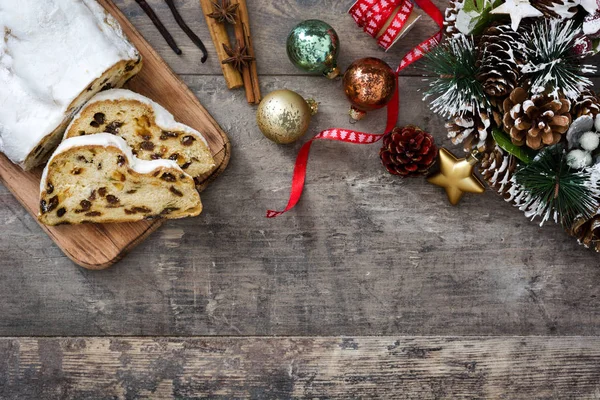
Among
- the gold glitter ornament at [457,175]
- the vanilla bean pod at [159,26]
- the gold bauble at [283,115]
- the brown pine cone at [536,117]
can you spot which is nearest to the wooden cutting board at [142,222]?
the vanilla bean pod at [159,26]

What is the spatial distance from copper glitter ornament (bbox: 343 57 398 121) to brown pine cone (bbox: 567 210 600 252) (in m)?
0.54

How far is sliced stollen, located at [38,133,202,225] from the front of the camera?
3.95ft

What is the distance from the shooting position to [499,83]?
114 cm

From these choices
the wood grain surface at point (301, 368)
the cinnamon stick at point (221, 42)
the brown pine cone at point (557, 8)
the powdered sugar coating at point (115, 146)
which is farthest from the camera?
the wood grain surface at point (301, 368)

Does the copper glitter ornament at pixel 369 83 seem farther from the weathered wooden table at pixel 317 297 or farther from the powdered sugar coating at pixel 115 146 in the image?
the powdered sugar coating at pixel 115 146

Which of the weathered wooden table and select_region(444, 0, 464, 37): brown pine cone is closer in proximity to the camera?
select_region(444, 0, 464, 37): brown pine cone

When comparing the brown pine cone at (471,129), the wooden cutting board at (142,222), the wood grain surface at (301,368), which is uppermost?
the brown pine cone at (471,129)

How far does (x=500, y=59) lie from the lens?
1138mm

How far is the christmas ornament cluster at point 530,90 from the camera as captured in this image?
112cm

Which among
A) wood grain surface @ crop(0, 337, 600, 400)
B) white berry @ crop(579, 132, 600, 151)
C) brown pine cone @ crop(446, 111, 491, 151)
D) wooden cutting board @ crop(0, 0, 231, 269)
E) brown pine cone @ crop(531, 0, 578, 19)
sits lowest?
wood grain surface @ crop(0, 337, 600, 400)

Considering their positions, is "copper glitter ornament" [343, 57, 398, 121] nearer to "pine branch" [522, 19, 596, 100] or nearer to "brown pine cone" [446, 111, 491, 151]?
"brown pine cone" [446, 111, 491, 151]

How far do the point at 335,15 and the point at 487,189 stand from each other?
60cm

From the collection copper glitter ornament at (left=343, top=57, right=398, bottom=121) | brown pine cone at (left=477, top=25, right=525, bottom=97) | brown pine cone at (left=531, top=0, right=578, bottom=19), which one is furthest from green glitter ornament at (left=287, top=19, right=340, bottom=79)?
brown pine cone at (left=531, top=0, right=578, bottom=19)

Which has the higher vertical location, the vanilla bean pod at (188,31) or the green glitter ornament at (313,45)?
the green glitter ornament at (313,45)
